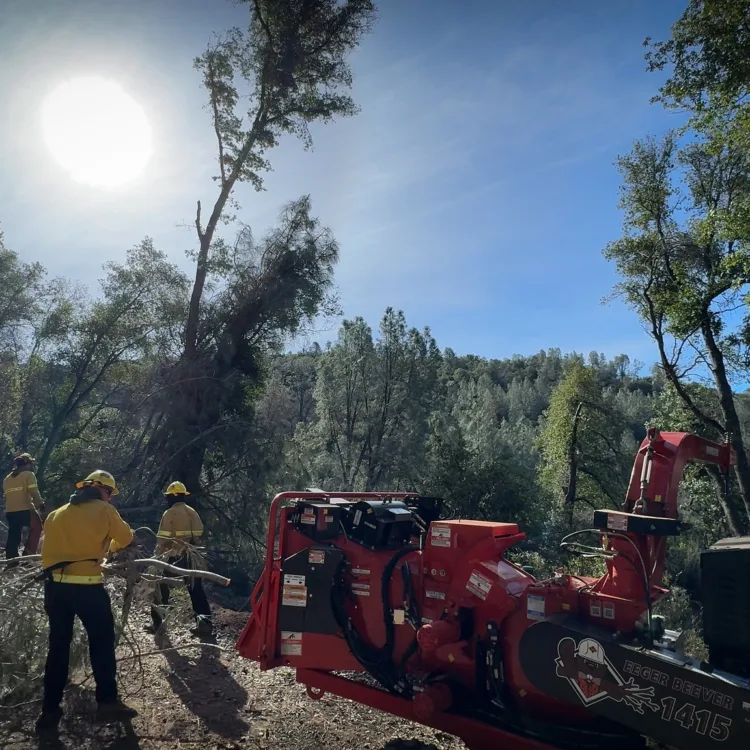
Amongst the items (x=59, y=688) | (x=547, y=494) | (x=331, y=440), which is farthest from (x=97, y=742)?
(x=331, y=440)

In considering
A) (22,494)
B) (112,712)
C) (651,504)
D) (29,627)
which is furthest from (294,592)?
(22,494)

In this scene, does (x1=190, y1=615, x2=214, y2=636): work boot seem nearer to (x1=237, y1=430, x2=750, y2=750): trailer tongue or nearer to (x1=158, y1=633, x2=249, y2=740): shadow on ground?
(x1=158, y1=633, x2=249, y2=740): shadow on ground

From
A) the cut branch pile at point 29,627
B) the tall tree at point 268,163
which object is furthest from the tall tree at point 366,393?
the cut branch pile at point 29,627

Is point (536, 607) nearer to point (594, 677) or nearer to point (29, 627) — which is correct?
point (594, 677)

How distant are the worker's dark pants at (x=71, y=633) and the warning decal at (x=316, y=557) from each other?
1589 millimetres

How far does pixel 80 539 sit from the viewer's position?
464 centimetres

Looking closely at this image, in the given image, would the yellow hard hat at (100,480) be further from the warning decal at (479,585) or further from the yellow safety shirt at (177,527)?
the warning decal at (479,585)

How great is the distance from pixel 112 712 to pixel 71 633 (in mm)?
676

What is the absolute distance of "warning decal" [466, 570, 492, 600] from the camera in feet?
13.7

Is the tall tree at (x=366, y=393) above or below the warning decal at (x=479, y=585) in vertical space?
above

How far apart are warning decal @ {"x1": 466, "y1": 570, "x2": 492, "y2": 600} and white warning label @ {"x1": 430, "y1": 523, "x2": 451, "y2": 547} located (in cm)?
30

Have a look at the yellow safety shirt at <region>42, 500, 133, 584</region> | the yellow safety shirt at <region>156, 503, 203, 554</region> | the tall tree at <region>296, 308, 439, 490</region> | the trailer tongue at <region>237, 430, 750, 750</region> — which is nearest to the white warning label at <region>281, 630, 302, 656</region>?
the trailer tongue at <region>237, 430, 750, 750</region>

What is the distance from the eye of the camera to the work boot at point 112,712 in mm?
4668

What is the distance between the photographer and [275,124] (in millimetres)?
18094
